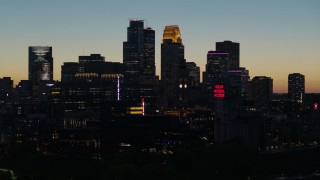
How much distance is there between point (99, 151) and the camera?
137m

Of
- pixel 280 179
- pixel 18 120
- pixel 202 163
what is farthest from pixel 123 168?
pixel 18 120

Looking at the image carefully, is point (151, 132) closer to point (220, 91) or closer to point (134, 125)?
point (134, 125)

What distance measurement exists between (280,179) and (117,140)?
48303 mm

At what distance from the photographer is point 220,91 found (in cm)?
15512

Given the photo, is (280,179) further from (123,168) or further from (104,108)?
(104,108)

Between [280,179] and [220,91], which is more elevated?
[220,91]

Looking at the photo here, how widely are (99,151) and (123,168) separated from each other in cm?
5393

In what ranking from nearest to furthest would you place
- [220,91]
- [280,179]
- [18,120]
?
[280,179] → [220,91] → [18,120]

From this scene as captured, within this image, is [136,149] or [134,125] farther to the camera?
[134,125]

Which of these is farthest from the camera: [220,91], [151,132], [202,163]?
[220,91]

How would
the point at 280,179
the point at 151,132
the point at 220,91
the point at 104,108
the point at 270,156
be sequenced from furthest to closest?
1. the point at 104,108
2. the point at 220,91
3. the point at 151,132
4. the point at 270,156
5. the point at 280,179

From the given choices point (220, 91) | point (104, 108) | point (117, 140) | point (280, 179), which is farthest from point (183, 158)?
point (104, 108)

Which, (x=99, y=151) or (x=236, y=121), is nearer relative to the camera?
(x=99, y=151)

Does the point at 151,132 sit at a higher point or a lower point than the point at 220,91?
lower
